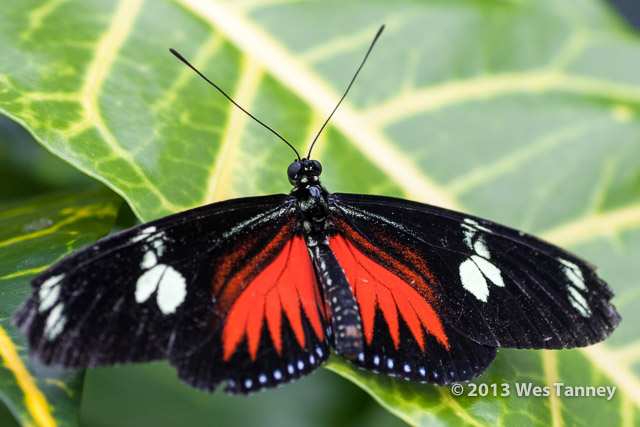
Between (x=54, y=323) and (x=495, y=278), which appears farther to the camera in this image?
(x=495, y=278)

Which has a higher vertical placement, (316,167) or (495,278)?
(316,167)

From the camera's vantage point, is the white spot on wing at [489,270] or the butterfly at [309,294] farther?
the white spot on wing at [489,270]

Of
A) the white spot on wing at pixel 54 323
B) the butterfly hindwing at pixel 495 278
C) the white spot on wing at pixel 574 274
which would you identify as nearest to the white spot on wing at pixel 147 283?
the white spot on wing at pixel 54 323

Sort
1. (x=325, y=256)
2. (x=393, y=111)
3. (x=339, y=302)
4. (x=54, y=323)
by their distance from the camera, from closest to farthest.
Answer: (x=54, y=323) < (x=339, y=302) < (x=325, y=256) < (x=393, y=111)

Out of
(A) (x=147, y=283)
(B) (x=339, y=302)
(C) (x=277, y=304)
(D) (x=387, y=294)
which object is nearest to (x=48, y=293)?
(A) (x=147, y=283)

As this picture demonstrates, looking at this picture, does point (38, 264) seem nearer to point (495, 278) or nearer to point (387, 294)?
point (387, 294)

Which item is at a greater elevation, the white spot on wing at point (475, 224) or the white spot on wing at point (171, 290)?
the white spot on wing at point (475, 224)

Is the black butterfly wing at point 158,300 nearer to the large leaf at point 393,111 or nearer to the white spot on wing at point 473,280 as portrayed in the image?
the large leaf at point 393,111

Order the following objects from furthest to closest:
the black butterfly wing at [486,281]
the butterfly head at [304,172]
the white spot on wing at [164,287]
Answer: the butterfly head at [304,172], the black butterfly wing at [486,281], the white spot on wing at [164,287]

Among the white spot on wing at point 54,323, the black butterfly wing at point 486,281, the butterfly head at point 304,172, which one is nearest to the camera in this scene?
the white spot on wing at point 54,323

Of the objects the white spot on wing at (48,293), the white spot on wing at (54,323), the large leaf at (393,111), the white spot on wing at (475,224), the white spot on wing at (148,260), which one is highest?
the large leaf at (393,111)
